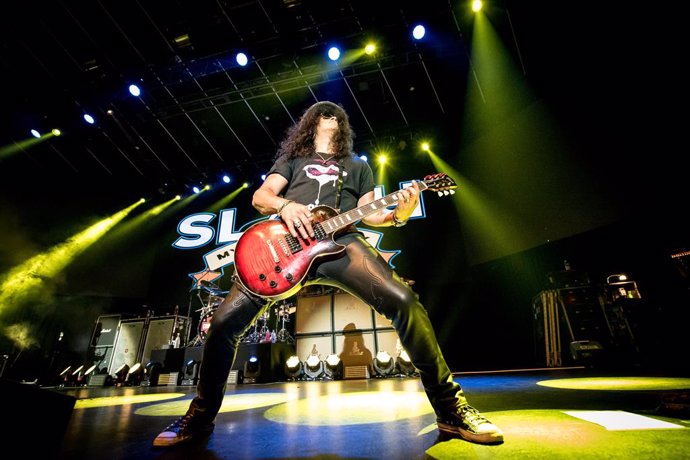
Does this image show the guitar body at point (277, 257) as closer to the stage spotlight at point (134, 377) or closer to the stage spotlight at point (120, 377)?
the stage spotlight at point (134, 377)

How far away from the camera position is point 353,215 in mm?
1793

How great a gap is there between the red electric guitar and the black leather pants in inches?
2.7

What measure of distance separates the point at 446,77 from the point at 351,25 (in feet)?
8.35

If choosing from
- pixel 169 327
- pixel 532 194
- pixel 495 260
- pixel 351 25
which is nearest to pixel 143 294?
pixel 169 327

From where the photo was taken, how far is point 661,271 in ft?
18.1

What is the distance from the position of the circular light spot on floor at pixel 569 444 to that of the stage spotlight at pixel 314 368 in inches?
207

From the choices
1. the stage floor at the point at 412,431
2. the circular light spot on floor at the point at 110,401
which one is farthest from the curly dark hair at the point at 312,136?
the circular light spot on floor at the point at 110,401

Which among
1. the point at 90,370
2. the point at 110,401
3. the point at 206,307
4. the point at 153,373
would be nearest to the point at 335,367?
the point at 206,307

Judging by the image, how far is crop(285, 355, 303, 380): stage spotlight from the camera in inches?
243

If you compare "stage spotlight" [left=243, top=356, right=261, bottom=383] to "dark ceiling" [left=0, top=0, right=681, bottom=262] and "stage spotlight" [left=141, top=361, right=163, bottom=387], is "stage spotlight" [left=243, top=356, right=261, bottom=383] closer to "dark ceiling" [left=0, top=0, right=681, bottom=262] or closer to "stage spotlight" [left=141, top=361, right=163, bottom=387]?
"stage spotlight" [left=141, top=361, right=163, bottom=387]

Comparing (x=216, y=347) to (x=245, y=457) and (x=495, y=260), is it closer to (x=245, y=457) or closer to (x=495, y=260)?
(x=245, y=457)

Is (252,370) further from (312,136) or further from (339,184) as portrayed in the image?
(339,184)

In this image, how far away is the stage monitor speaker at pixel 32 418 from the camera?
830 mm

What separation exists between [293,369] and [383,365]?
6.08ft
